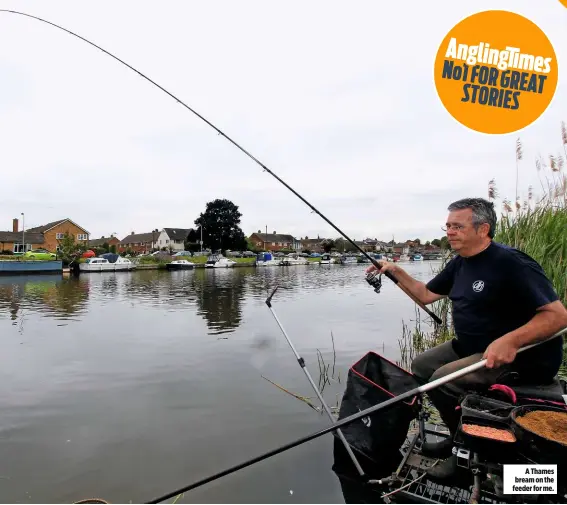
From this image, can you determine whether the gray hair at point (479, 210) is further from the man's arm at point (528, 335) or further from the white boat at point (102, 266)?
the white boat at point (102, 266)

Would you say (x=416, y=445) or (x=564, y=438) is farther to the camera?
(x=416, y=445)

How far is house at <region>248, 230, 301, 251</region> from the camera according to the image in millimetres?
115438

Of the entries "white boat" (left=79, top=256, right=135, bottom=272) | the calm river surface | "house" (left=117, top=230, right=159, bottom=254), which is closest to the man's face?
the calm river surface

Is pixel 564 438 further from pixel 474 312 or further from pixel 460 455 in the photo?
pixel 474 312

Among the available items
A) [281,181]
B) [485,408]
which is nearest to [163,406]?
[281,181]

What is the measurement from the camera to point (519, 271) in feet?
9.70

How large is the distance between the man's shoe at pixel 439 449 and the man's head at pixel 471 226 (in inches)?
59.9

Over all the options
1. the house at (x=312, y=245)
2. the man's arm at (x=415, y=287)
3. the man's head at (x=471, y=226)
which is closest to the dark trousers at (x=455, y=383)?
the man's arm at (x=415, y=287)

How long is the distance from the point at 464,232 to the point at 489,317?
689mm

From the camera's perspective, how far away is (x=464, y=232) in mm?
3309

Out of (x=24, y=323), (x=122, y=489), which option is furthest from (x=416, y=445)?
(x=24, y=323)

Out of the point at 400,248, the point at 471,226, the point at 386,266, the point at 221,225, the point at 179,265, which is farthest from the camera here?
the point at 400,248

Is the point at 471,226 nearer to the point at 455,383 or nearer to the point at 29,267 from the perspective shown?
the point at 455,383

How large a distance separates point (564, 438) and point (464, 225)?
1.62 m
